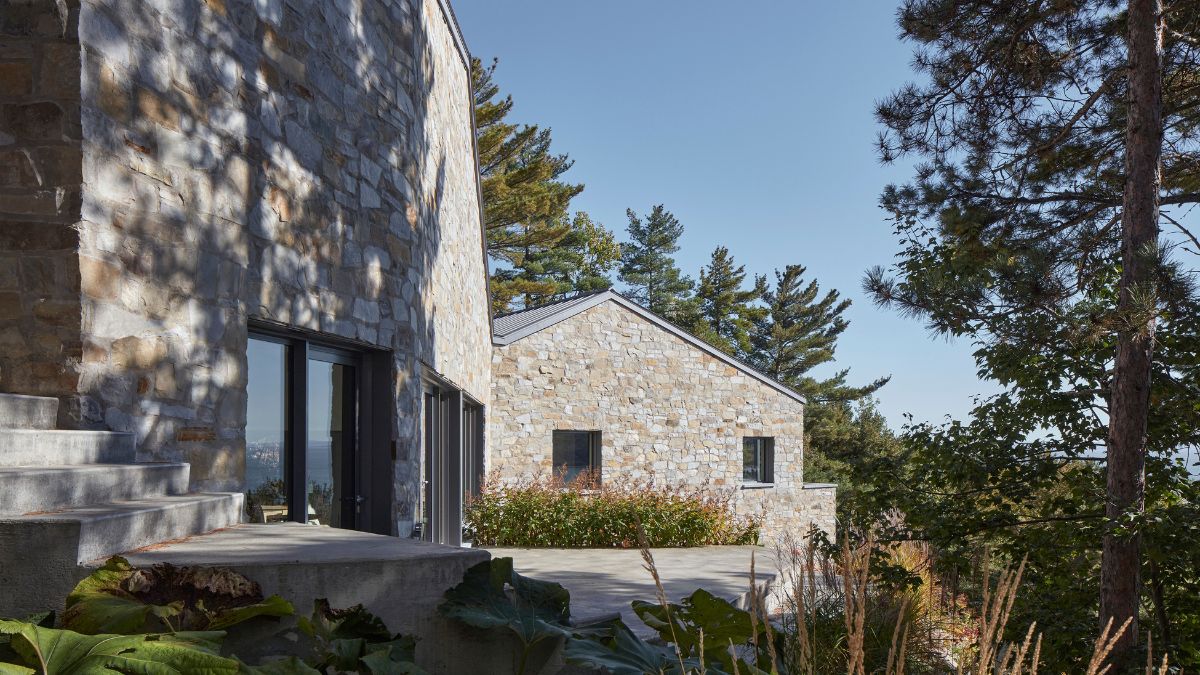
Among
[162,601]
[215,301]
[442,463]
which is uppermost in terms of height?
[215,301]

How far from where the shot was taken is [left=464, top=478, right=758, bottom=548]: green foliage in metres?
A: 10.7

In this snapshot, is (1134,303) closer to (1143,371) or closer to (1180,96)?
(1143,371)

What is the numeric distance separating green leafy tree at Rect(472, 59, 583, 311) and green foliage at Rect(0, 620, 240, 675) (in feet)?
66.5

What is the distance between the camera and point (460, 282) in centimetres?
788

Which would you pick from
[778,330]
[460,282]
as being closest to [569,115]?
[778,330]

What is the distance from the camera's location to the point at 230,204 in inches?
147

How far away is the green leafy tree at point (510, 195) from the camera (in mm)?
22188

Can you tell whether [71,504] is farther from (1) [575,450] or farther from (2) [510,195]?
(2) [510,195]

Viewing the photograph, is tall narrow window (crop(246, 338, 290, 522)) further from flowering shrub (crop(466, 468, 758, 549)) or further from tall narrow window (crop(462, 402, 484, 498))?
flowering shrub (crop(466, 468, 758, 549))

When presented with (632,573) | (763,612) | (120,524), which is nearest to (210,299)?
(120,524)

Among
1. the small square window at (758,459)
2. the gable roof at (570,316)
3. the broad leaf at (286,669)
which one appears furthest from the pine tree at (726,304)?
the broad leaf at (286,669)

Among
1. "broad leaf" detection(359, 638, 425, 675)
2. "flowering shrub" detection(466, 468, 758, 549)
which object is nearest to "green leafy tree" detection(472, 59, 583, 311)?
"flowering shrub" detection(466, 468, 758, 549)

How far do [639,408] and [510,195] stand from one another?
31.9 feet

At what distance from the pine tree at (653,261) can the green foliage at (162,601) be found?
28574mm
